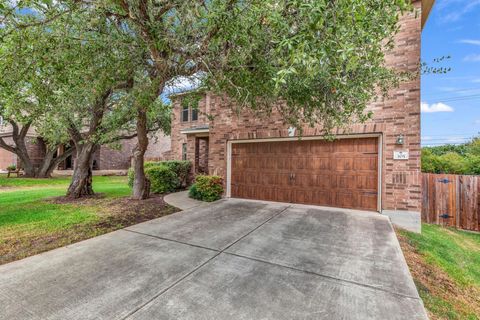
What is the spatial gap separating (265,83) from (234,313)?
4.11m

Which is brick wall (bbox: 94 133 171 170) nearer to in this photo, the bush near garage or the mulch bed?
the bush near garage

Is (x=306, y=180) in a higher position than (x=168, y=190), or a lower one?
higher

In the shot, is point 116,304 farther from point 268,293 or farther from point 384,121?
point 384,121

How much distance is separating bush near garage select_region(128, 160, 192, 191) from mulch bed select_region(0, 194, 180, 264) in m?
1.93

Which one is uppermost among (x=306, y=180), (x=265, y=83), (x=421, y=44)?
(x=421, y=44)

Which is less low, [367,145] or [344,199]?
[367,145]

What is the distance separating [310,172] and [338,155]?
3.40ft

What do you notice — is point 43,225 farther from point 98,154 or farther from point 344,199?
point 98,154

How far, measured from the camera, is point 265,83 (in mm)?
4871

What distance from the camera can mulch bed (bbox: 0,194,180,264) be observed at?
405 cm

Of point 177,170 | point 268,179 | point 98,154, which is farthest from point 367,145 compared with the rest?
point 98,154

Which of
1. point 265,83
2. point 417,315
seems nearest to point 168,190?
point 265,83

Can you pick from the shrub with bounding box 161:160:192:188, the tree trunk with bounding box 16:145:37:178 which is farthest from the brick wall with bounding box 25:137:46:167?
the shrub with bounding box 161:160:192:188

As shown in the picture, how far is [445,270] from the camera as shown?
13.0 feet
